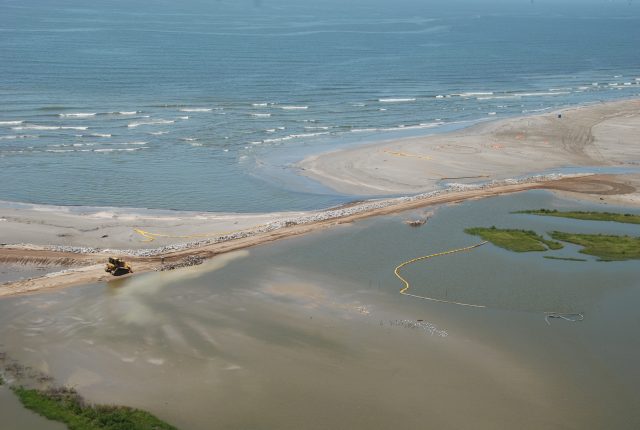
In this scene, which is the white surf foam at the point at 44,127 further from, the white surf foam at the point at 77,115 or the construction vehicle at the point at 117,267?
the construction vehicle at the point at 117,267

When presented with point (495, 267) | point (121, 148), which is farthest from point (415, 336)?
point (121, 148)

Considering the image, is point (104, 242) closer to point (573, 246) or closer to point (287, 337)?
point (287, 337)

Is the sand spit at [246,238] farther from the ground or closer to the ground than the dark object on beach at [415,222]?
farther from the ground

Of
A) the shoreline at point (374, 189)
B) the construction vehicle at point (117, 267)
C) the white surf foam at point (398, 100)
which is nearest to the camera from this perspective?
the construction vehicle at point (117, 267)

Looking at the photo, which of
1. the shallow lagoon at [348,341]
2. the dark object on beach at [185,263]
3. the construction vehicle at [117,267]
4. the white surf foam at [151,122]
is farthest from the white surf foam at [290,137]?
the construction vehicle at [117,267]

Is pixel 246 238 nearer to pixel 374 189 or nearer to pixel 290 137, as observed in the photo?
pixel 374 189

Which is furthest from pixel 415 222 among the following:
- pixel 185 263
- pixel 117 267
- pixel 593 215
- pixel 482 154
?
pixel 482 154
